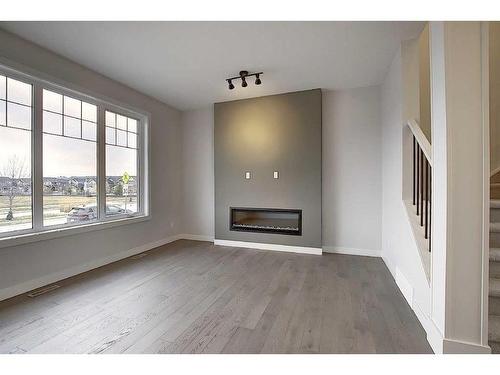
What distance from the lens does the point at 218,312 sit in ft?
6.52

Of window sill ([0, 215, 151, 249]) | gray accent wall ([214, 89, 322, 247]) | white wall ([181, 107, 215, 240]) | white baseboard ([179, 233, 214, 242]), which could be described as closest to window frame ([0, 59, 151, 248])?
window sill ([0, 215, 151, 249])

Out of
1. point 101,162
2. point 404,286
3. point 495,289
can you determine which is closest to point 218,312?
point 404,286

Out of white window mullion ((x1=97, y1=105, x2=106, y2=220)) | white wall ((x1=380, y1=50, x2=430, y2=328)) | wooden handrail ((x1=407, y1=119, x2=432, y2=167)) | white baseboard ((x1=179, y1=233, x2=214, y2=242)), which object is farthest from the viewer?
white baseboard ((x1=179, y1=233, x2=214, y2=242))

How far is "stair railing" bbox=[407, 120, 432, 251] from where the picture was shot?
76.1 inches

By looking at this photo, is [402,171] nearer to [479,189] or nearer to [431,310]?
[479,189]

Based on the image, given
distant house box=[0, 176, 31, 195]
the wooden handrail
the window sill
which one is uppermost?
the wooden handrail

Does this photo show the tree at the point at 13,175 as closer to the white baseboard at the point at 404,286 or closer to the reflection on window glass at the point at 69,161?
the reflection on window glass at the point at 69,161

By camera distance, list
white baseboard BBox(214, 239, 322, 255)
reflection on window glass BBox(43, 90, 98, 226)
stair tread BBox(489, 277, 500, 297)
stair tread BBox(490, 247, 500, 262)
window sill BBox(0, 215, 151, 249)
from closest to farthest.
A: 1. stair tread BBox(489, 277, 500, 297)
2. stair tread BBox(490, 247, 500, 262)
3. window sill BBox(0, 215, 151, 249)
4. reflection on window glass BBox(43, 90, 98, 226)
5. white baseboard BBox(214, 239, 322, 255)

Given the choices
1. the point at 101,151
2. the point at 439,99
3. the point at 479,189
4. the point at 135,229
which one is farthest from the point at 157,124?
the point at 479,189

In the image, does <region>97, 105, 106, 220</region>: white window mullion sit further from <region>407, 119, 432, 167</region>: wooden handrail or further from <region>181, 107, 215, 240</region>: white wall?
<region>407, 119, 432, 167</region>: wooden handrail

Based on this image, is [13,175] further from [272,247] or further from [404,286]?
[404,286]

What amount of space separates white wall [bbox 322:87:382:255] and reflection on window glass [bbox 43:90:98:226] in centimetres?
349

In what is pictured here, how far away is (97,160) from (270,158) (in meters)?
2.61

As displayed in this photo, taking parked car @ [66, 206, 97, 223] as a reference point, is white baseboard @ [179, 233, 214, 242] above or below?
below
